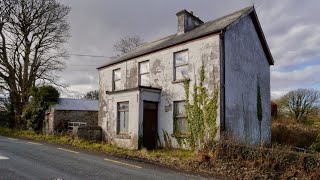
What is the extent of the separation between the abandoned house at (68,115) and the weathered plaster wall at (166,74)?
26.9 ft

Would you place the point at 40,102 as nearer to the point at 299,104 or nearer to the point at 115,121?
the point at 115,121

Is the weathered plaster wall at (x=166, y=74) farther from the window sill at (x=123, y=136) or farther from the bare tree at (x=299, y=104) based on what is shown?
the bare tree at (x=299, y=104)

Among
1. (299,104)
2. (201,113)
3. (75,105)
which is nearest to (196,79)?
(201,113)

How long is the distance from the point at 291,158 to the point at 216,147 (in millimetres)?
3078

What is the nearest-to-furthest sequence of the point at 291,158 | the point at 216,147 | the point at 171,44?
the point at 291,158
the point at 216,147
the point at 171,44

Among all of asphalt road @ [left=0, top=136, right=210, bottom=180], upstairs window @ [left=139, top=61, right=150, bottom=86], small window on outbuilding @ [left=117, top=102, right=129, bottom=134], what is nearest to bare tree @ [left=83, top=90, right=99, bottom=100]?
upstairs window @ [left=139, top=61, right=150, bottom=86]

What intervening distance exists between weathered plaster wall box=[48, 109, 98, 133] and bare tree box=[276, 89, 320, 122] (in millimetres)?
26155

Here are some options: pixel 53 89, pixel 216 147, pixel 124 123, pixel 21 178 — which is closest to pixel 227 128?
pixel 216 147

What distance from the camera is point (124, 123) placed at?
20219 millimetres

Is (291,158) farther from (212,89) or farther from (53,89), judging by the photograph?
(53,89)

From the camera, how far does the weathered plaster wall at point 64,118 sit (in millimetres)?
29891

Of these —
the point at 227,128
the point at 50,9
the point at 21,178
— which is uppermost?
the point at 50,9

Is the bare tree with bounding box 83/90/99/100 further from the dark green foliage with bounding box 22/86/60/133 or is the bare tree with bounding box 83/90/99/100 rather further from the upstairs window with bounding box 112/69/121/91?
the upstairs window with bounding box 112/69/121/91

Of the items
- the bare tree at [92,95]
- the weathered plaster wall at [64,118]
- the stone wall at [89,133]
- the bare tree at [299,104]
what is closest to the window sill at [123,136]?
the stone wall at [89,133]
